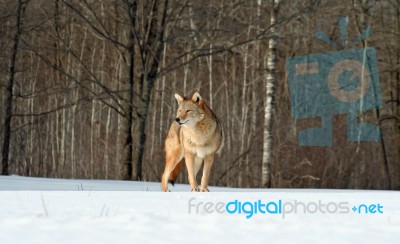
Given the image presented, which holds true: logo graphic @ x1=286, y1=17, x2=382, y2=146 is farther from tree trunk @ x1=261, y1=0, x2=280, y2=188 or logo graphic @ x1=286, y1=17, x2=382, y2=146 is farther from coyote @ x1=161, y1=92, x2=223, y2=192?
coyote @ x1=161, y1=92, x2=223, y2=192

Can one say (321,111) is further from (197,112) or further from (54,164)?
(197,112)

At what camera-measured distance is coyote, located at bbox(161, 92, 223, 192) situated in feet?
20.9

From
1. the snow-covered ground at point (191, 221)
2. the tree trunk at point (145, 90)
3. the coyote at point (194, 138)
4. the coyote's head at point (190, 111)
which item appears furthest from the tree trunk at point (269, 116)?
the snow-covered ground at point (191, 221)

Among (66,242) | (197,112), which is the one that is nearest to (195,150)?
(197,112)

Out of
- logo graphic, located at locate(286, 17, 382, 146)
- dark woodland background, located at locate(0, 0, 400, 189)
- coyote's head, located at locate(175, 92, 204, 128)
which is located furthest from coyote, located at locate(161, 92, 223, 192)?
logo graphic, located at locate(286, 17, 382, 146)

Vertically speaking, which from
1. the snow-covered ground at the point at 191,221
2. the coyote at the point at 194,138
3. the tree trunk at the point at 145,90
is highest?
the tree trunk at the point at 145,90

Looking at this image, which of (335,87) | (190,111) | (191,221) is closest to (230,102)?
(335,87)

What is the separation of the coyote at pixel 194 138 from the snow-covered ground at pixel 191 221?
1211 mm

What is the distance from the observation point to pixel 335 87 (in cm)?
2045

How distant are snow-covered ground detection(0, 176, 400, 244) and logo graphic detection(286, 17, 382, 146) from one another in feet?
46.3

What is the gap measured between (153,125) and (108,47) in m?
4.53

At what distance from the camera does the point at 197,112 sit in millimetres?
6422

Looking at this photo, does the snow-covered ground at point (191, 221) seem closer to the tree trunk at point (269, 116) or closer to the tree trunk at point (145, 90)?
the tree trunk at point (145, 90)

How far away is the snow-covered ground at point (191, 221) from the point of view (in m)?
3.40
